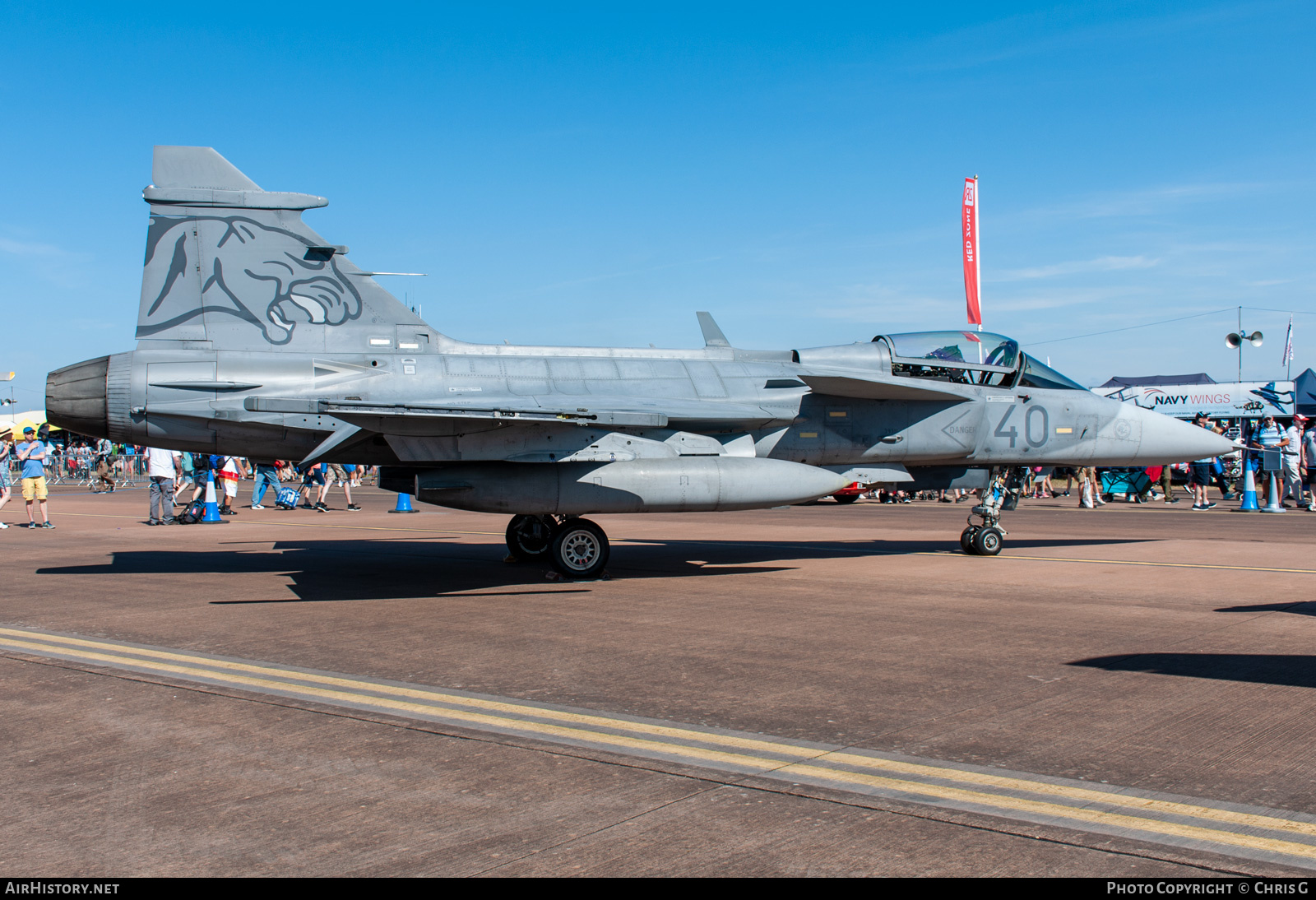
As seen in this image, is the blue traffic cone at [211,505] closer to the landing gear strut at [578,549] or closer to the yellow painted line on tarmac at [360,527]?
the yellow painted line on tarmac at [360,527]

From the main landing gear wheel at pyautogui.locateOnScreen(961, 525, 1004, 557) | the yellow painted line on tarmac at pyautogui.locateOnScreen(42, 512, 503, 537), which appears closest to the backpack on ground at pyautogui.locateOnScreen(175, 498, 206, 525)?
the yellow painted line on tarmac at pyautogui.locateOnScreen(42, 512, 503, 537)

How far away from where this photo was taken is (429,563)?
13398 millimetres

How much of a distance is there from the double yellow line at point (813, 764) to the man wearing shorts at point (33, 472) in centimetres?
1550

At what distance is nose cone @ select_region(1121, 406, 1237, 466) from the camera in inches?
512

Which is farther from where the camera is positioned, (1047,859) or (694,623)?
(694,623)

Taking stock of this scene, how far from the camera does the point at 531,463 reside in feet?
34.7

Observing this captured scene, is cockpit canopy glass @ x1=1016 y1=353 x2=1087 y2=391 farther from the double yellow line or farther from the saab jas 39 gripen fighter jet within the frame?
the double yellow line

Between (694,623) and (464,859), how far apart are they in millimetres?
4928

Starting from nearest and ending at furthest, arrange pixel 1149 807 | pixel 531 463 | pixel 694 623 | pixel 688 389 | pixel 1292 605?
pixel 1149 807
pixel 694 623
pixel 1292 605
pixel 531 463
pixel 688 389

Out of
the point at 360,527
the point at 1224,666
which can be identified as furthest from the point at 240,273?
the point at 1224,666

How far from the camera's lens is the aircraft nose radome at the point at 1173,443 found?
13008 millimetres

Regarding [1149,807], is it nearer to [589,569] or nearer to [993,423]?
[589,569]

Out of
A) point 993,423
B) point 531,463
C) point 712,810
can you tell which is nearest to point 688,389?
point 531,463

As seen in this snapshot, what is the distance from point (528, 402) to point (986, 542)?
655 cm
